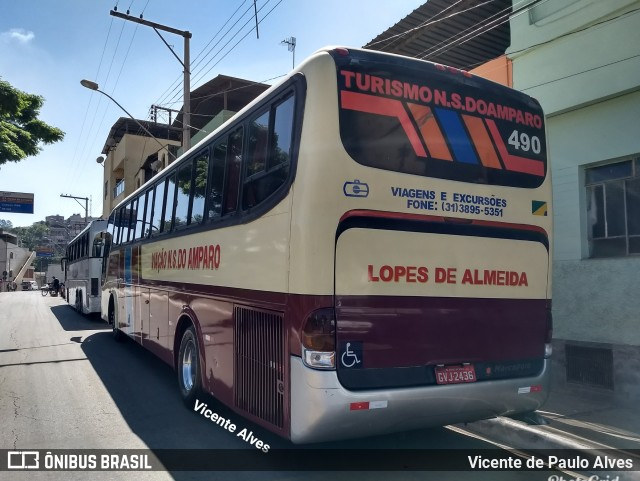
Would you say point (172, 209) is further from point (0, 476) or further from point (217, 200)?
point (0, 476)

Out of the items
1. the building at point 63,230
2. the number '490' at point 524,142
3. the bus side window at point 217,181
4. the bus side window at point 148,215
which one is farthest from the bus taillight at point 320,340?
the building at point 63,230

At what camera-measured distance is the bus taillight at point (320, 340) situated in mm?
3922

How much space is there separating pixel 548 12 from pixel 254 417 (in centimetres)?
859

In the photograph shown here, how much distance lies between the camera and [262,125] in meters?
4.99

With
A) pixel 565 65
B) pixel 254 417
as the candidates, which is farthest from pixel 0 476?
pixel 565 65

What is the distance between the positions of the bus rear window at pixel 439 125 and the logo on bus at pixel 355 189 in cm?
19

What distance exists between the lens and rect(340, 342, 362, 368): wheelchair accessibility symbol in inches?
156

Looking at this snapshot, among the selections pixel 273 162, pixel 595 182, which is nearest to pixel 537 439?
pixel 273 162

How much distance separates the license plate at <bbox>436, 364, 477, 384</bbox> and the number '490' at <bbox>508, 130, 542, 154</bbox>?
7.25 ft

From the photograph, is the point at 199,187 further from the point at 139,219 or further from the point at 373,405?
the point at 139,219

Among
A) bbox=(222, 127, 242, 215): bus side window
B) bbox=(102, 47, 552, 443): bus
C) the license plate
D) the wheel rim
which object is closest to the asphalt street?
the wheel rim

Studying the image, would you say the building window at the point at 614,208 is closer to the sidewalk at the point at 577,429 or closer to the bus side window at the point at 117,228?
the sidewalk at the point at 577,429

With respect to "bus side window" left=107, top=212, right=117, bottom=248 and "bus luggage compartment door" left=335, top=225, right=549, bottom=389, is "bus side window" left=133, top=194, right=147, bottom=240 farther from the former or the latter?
"bus luggage compartment door" left=335, top=225, right=549, bottom=389

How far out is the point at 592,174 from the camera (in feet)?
28.0
